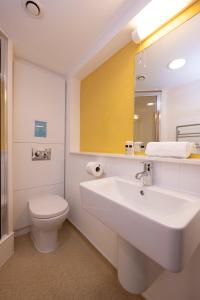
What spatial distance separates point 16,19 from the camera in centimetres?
109

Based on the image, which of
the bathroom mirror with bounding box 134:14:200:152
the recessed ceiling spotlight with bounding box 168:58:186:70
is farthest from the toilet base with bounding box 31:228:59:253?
the recessed ceiling spotlight with bounding box 168:58:186:70

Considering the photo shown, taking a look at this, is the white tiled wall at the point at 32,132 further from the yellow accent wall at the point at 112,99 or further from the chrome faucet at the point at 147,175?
the chrome faucet at the point at 147,175

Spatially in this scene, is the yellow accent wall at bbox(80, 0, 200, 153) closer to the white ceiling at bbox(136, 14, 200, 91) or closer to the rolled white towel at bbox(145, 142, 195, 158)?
the white ceiling at bbox(136, 14, 200, 91)

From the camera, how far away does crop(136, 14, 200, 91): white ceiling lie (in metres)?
0.86

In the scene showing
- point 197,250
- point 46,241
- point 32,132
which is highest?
point 32,132

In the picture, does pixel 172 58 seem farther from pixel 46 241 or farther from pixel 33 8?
pixel 46 241

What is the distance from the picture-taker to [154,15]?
97cm

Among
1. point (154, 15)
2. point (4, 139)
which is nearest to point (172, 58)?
point (154, 15)

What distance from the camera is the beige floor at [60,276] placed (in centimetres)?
97

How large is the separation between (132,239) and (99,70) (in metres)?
1.66

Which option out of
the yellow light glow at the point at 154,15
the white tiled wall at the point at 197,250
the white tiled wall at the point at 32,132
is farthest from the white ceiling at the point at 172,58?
the white tiled wall at the point at 32,132

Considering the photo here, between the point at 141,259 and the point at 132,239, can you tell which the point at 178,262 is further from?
the point at 141,259

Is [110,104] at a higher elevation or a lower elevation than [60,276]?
higher

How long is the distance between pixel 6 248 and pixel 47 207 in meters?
0.47
